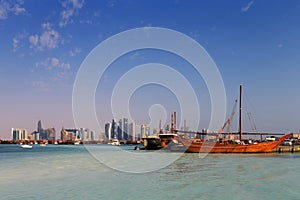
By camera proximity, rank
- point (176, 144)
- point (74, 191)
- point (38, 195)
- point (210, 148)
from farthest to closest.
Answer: point (176, 144) → point (210, 148) → point (74, 191) → point (38, 195)

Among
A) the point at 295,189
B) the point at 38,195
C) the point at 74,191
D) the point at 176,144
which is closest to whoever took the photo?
the point at 38,195

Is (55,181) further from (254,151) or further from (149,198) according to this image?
(254,151)

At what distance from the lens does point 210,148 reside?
191 ft

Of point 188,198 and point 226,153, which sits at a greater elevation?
point 188,198

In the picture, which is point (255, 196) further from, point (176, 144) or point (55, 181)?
point (176, 144)

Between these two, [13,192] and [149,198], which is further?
[13,192]

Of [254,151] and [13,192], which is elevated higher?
[13,192]

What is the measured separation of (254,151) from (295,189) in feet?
144

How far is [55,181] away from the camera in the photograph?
22.2 meters

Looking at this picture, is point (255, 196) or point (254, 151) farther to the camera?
point (254, 151)

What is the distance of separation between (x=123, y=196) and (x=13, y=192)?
24.2 feet

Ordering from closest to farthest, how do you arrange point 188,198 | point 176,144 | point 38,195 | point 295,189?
point 188,198, point 38,195, point 295,189, point 176,144

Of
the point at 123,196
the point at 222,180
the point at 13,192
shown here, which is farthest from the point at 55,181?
the point at 222,180

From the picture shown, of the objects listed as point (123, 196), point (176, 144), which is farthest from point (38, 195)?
point (176, 144)
